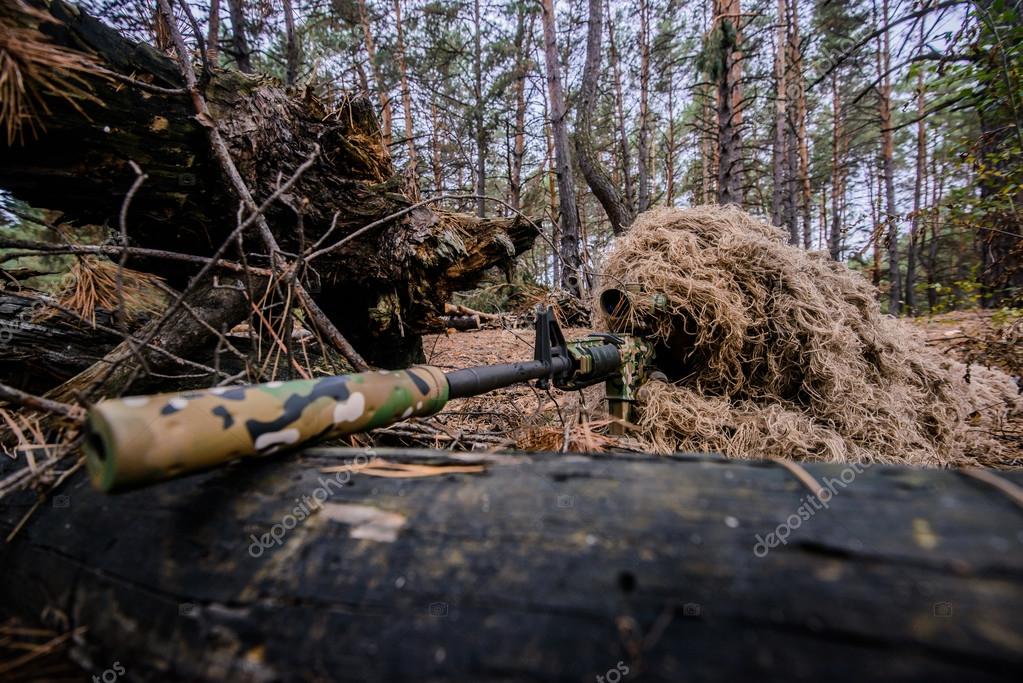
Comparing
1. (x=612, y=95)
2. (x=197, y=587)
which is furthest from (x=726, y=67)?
(x=612, y=95)

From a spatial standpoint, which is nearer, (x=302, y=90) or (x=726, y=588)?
(x=726, y=588)

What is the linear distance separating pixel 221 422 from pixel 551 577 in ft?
2.17

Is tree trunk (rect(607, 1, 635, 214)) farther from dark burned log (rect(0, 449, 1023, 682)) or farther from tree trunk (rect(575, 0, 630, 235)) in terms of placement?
dark burned log (rect(0, 449, 1023, 682))

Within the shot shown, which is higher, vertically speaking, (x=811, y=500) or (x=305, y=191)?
(x=305, y=191)

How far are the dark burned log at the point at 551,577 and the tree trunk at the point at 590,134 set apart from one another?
711 cm

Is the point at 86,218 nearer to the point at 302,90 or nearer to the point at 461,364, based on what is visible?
the point at 302,90

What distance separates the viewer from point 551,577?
1.99 ft

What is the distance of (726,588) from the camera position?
0.54 m

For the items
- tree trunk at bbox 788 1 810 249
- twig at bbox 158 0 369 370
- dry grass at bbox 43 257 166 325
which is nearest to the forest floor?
twig at bbox 158 0 369 370

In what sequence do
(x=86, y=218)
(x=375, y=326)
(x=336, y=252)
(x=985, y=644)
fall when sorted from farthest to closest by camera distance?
(x=375, y=326), (x=336, y=252), (x=86, y=218), (x=985, y=644)

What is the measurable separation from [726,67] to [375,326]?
16.2 ft

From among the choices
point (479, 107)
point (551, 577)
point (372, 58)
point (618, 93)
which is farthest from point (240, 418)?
point (618, 93)

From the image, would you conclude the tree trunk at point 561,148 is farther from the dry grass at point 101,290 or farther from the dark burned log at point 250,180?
the dry grass at point 101,290

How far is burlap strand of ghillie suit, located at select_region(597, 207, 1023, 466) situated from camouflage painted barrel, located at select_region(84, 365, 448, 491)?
190cm
